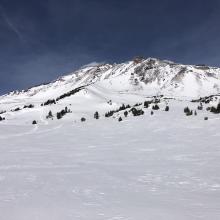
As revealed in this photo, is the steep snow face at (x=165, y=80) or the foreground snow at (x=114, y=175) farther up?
the steep snow face at (x=165, y=80)

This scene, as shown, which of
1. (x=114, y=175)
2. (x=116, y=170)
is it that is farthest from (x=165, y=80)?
(x=114, y=175)

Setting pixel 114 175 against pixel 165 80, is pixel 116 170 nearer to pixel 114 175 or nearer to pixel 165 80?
pixel 114 175

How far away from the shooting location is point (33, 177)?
11516mm

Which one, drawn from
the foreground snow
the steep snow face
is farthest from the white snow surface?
the steep snow face

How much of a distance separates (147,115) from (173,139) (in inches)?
421

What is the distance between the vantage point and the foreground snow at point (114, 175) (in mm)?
7809

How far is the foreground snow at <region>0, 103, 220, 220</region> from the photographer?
7.81m

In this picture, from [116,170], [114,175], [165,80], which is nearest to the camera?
[114,175]

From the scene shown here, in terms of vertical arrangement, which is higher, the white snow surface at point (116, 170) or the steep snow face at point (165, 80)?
the steep snow face at point (165, 80)

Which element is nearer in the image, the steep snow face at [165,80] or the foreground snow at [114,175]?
the foreground snow at [114,175]

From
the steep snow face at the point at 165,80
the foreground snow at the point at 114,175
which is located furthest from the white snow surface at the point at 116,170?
the steep snow face at the point at 165,80

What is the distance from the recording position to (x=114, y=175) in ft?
38.9

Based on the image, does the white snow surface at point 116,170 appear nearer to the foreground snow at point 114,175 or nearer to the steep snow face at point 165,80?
the foreground snow at point 114,175

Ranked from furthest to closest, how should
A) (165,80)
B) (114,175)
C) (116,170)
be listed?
(165,80)
(116,170)
(114,175)
